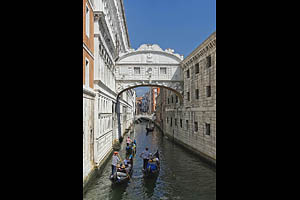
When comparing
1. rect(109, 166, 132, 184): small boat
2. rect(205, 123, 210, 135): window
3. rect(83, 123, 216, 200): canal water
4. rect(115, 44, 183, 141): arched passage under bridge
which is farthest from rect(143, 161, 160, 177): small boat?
rect(115, 44, 183, 141): arched passage under bridge

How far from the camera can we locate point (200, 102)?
1259 cm

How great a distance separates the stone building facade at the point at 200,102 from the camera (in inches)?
424

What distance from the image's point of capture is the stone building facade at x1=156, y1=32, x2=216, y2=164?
1078cm

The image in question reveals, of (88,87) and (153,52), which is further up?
(153,52)

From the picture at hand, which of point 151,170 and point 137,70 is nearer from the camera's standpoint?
point 151,170

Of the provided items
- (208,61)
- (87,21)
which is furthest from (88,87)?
(208,61)

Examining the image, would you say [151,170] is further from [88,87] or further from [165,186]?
[88,87]

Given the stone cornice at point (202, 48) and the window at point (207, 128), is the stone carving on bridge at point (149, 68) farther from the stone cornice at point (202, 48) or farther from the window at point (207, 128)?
Result: the window at point (207, 128)
